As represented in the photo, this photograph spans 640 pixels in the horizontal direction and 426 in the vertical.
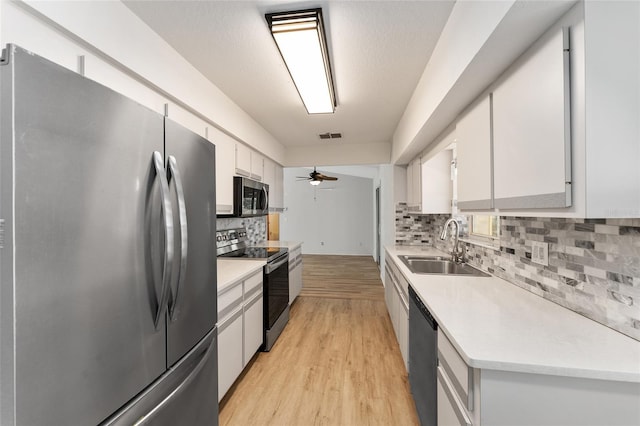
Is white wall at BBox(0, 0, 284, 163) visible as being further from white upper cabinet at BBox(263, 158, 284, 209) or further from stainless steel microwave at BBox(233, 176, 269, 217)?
white upper cabinet at BBox(263, 158, 284, 209)

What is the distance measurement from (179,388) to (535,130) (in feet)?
5.49

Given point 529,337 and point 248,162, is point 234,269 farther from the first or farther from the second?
point 529,337

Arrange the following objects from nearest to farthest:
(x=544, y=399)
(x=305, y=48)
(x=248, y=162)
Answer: (x=544, y=399), (x=305, y=48), (x=248, y=162)

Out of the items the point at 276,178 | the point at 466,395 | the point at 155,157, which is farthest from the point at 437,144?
the point at 276,178

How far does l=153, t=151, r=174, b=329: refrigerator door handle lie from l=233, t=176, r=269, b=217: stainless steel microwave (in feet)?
5.73

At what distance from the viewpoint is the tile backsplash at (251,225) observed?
3129 mm

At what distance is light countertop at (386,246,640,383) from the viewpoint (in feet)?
2.62

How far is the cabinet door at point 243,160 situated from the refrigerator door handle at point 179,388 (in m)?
1.92

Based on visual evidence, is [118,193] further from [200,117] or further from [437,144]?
[437,144]

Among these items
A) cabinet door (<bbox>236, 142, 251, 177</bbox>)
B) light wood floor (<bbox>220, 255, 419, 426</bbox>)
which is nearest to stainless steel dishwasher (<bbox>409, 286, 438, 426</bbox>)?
light wood floor (<bbox>220, 255, 419, 426</bbox>)

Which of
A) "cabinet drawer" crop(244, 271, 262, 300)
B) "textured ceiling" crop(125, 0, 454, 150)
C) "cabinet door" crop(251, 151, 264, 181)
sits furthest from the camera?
"cabinet door" crop(251, 151, 264, 181)

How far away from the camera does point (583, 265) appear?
3.75ft

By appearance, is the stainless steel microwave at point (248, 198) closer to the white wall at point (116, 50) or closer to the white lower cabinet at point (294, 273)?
the white wall at point (116, 50)

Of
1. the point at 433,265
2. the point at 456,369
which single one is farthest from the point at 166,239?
the point at 433,265
